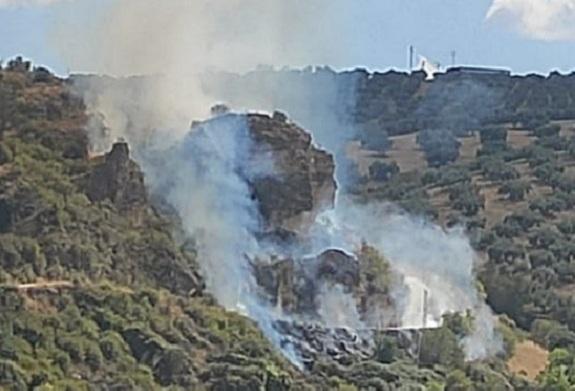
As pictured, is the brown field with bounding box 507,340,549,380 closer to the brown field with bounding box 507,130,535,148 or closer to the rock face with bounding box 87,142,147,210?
the rock face with bounding box 87,142,147,210

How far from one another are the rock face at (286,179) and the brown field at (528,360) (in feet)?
23.9

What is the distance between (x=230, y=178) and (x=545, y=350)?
11.0 metres

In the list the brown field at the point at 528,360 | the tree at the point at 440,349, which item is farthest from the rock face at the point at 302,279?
the brown field at the point at 528,360

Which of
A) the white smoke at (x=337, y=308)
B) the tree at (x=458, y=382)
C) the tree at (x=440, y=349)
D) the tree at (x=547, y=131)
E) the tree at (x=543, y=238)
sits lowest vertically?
the tree at (x=458, y=382)

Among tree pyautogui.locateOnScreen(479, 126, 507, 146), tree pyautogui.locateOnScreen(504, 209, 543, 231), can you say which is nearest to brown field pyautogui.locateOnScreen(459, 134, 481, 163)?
tree pyautogui.locateOnScreen(479, 126, 507, 146)

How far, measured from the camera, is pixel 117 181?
5094cm

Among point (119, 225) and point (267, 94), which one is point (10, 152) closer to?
point (119, 225)

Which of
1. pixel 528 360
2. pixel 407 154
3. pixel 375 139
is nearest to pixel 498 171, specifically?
pixel 407 154

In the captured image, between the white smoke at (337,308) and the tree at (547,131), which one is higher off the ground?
the tree at (547,131)

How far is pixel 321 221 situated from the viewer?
56.9 m

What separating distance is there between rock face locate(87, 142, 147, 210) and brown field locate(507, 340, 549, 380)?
38.5 feet

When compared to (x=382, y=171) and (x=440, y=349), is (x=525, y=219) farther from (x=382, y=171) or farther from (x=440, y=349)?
(x=440, y=349)

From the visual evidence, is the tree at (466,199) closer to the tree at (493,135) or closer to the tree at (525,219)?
the tree at (525,219)

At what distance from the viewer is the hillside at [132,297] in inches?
1694
